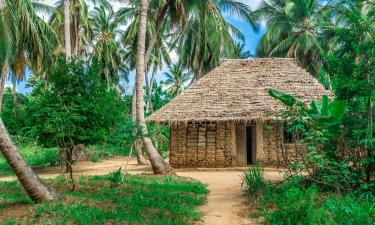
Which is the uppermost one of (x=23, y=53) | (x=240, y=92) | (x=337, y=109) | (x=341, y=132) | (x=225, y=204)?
(x=23, y=53)

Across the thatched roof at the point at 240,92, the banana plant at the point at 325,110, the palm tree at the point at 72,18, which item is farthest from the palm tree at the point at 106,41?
the banana plant at the point at 325,110

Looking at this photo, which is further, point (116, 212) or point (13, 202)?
point (13, 202)

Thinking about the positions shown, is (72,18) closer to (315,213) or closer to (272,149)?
(272,149)

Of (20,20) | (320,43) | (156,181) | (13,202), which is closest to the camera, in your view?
(13,202)

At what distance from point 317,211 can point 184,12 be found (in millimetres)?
11705

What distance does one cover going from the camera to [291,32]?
28.5 m

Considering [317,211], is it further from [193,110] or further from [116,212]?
[193,110]

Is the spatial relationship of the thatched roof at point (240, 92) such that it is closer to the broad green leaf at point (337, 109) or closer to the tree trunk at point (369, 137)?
the tree trunk at point (369, 137)

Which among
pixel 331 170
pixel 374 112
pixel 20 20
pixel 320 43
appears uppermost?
pixel 320 43

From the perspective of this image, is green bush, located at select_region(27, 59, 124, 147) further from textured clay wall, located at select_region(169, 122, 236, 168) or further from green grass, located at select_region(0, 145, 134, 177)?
textured clay wall, located at select_region(169, 122, 236, 168)

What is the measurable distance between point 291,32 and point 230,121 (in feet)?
46.5

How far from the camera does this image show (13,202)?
7547 millimetres

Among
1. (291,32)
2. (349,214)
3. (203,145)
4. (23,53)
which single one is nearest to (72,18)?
(23,53)

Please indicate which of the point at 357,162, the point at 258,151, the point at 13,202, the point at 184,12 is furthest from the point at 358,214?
the point at 184,12
